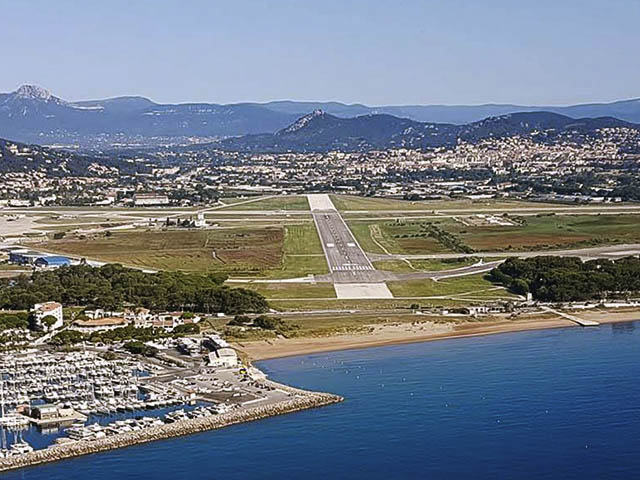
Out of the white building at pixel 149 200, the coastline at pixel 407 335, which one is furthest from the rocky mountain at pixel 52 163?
the coastline at pixel 407 335

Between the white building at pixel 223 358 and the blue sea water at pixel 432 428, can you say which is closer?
the blue sea water at pixel 432 428

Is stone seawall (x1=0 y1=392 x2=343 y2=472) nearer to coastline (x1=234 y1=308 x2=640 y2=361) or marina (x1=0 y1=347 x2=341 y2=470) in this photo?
marina (x1=0 y1=347 x2=341 y2=470)

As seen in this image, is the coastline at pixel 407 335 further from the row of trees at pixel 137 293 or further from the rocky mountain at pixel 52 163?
the rocky mountain at pixel 52 163

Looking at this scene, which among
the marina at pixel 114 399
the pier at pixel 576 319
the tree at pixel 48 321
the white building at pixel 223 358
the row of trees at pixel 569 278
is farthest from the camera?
the row of trees at pixel 569 278

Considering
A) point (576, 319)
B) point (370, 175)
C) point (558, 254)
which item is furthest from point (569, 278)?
point (370, 175)

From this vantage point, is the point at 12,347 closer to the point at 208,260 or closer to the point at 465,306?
the point at 465,306

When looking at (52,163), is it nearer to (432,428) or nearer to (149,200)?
(149,200)
